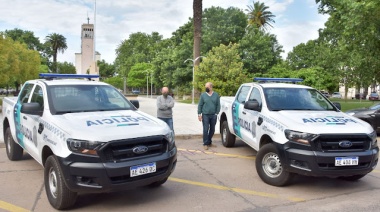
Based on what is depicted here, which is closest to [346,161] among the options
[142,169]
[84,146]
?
[142,169]

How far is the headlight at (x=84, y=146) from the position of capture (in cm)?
404

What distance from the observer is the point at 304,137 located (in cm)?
500

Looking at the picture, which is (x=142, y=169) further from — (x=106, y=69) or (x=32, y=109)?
(x=106, y=69)

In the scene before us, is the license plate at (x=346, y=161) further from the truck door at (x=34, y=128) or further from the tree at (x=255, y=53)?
the tree at (x=255, y=53)

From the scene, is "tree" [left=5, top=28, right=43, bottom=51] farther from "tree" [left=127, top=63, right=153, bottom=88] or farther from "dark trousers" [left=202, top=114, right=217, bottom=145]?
"dark trousers" [left=202, top=114, right=217, bottom=145]

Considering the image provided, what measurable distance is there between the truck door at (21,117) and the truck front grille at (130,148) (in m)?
2.35

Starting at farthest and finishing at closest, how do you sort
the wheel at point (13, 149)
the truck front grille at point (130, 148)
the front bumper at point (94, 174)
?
the wheel at point (13, 149) < the truck front grille at point (130, 148) < the front bumper at point (94, 174)

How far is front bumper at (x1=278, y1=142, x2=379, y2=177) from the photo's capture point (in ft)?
16.1

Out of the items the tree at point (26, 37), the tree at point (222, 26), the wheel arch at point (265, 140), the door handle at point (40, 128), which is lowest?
the wheel arch at point (265, 140)

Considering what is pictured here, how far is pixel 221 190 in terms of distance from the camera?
5.34 m

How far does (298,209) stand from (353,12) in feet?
41.9

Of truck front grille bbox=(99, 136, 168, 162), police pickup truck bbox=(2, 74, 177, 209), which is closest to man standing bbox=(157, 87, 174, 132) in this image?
police pickup truck bbox=(2, 74, 177, 209)

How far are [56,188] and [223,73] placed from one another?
2270 cm

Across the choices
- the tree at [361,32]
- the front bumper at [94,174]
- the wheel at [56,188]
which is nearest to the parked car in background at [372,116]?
the tree at [361,32]
